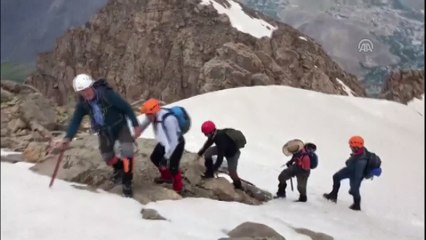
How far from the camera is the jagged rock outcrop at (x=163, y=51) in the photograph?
60750 millimetres

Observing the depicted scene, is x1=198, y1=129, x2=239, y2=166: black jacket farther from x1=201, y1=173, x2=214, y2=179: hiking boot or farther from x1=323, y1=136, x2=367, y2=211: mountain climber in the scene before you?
x1=323, y1=136, x2=367, y2=211: mountain climber

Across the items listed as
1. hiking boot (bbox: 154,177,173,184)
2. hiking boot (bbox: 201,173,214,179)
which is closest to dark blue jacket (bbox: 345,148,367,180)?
hiking boot (bbox: 201,173,214,179)

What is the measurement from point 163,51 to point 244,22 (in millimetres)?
10385

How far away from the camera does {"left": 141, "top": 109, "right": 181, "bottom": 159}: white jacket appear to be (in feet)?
24.3

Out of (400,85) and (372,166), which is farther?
(400,85)

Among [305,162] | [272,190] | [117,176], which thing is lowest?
[272,190]

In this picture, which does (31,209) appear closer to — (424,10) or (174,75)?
(424,10)

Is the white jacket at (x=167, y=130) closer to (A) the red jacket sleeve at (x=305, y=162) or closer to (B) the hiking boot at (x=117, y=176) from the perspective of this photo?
(B) the hiking boot at (x=117, y=176)

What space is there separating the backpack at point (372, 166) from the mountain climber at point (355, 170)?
62mm

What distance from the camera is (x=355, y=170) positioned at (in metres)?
9.99

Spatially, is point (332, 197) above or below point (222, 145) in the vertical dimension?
below

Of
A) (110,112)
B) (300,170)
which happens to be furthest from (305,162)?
(110,112)

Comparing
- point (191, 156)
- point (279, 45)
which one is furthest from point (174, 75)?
point (191, 156)

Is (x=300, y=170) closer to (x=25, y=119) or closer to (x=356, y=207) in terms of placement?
(x=356, y=207)
